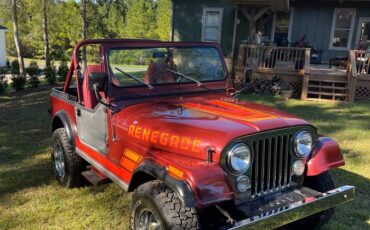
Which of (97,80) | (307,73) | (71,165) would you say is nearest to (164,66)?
(97,80)

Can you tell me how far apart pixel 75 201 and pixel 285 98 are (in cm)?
823

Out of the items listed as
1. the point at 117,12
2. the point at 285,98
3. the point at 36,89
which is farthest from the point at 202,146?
the point at 117,12

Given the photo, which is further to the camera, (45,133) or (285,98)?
(285,98)

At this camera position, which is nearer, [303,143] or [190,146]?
[190,146]

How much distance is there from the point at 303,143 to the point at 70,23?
29.3 m

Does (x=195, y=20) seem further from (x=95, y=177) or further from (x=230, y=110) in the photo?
(x=230, y=110)

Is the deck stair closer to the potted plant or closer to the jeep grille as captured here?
the potted plant

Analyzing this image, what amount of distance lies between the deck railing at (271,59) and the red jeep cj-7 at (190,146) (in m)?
8.03

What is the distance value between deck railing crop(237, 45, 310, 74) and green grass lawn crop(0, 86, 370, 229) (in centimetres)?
381

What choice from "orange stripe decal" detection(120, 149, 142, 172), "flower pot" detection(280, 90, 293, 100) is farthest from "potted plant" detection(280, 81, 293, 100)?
"orange stripe decal" detection(120, 149, 142, 172)

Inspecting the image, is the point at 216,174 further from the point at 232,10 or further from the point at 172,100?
the point at 232,10

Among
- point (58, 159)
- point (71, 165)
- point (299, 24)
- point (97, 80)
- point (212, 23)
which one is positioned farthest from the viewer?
point (212, 23)

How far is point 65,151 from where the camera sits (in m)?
4.40

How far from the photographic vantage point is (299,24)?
48.4 ft
